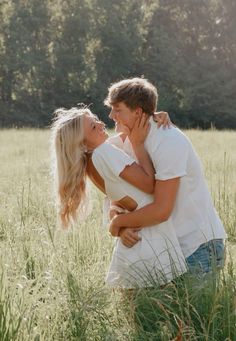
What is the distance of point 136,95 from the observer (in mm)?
3762

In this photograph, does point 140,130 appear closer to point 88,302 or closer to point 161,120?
point 161,120

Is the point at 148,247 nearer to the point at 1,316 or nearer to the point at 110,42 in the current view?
the point at 1,316

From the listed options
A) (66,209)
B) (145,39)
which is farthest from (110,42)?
(66,209)

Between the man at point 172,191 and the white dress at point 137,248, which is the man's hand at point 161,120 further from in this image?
the white dress at point 137,248

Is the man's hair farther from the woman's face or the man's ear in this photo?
the woman's face

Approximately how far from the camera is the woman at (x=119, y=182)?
3723mm

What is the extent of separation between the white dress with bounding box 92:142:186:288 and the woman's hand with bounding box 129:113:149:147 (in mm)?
162

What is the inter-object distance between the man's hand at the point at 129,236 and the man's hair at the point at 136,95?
25.9 inches

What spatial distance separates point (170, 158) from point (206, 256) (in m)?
0.62

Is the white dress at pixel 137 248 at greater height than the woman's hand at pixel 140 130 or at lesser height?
lesser

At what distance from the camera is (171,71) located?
126 feet

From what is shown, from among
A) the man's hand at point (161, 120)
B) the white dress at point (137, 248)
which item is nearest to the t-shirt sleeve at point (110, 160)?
the white dress at point (137, 248)

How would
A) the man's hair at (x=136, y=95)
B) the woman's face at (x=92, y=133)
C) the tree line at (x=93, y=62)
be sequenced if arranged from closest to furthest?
the man's hair at (x=136, y=95), the woman's face at (x=92, y=133), the tree line at (x=93, y=62)

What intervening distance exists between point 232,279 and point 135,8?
36.6 metres
